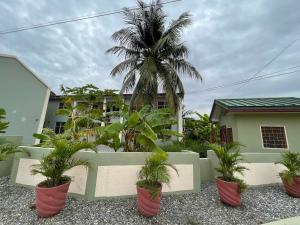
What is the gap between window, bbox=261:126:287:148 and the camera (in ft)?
Answer: 26.3

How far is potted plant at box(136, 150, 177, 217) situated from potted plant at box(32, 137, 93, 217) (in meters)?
1.76

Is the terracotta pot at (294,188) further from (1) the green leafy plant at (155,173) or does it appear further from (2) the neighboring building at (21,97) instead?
(2) the neighboring building at (21,97)

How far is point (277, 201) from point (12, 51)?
59.3 feet

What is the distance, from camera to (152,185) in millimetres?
3885

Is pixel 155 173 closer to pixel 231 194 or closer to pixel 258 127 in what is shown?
pixel 231 194

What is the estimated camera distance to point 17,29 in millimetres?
8969

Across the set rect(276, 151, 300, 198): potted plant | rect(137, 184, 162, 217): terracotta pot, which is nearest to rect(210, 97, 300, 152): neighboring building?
rect(276, 151, 300, 198): potted plant

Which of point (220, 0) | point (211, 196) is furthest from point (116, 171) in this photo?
point (220, 0)

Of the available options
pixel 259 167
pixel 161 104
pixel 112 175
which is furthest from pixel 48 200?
pixel 161 104

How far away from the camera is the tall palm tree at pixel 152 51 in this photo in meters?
11.8

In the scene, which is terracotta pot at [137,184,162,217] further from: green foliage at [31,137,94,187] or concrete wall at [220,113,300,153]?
concrete wall at [220,113,300,153]

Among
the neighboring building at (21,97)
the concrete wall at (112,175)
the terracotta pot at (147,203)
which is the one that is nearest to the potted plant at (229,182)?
the concrete wall at (112,175)

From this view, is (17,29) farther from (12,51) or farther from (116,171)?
(116,171)

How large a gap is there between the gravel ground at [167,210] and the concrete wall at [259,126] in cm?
330
